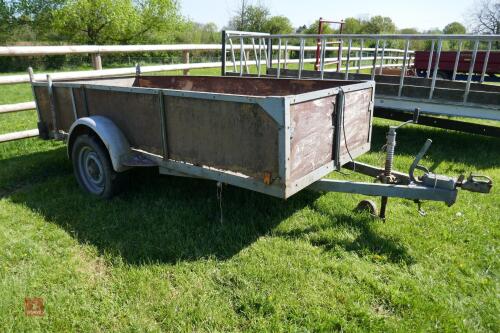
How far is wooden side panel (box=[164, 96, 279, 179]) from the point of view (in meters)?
2.85

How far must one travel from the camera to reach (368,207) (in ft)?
12.7

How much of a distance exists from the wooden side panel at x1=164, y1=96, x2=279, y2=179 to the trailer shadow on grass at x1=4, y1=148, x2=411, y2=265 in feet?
2.29

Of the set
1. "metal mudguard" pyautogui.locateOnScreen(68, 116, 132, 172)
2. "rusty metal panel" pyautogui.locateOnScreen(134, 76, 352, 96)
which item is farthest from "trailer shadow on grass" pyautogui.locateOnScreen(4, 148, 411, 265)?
"rusty metal panel" pyautogui.locateOnScreen(134, 76, 352, 96)

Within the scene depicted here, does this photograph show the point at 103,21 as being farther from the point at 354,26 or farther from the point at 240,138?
the point at 240,138

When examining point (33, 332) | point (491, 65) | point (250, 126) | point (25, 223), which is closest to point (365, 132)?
point (250, 126)

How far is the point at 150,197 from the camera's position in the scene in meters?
4.31

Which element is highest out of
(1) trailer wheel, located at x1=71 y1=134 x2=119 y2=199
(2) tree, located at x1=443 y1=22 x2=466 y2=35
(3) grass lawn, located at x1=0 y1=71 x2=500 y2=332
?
(2) tree, located at x1=443 y1=22 x2=466 y2=35

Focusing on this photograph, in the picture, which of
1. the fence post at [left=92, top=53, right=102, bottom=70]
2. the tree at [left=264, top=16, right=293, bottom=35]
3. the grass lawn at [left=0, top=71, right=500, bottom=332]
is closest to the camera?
the grass lawn at [left=0, top=71, right=500, bottom=332]

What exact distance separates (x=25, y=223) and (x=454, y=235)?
4.13 metres

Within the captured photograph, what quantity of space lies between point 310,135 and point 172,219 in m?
1.67

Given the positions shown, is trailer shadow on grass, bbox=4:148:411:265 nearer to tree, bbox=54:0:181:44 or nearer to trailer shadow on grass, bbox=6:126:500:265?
trailer shadow on grass, bbox=6:126:500:265

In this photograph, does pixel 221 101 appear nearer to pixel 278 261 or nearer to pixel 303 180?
pixel 303 180

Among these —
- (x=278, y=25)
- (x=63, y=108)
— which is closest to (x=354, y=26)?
(x=278, y=25)

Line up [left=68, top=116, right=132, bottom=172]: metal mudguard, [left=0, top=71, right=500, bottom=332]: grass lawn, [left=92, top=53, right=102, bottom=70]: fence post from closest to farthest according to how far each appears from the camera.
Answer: [left=0, top=71, right=500, bottom=332]: grass lawn < [left=68, top=116, right=132, bottom=172]: metal mudguard < [left=92, top=53, right=102, bottom=70]: fence post
